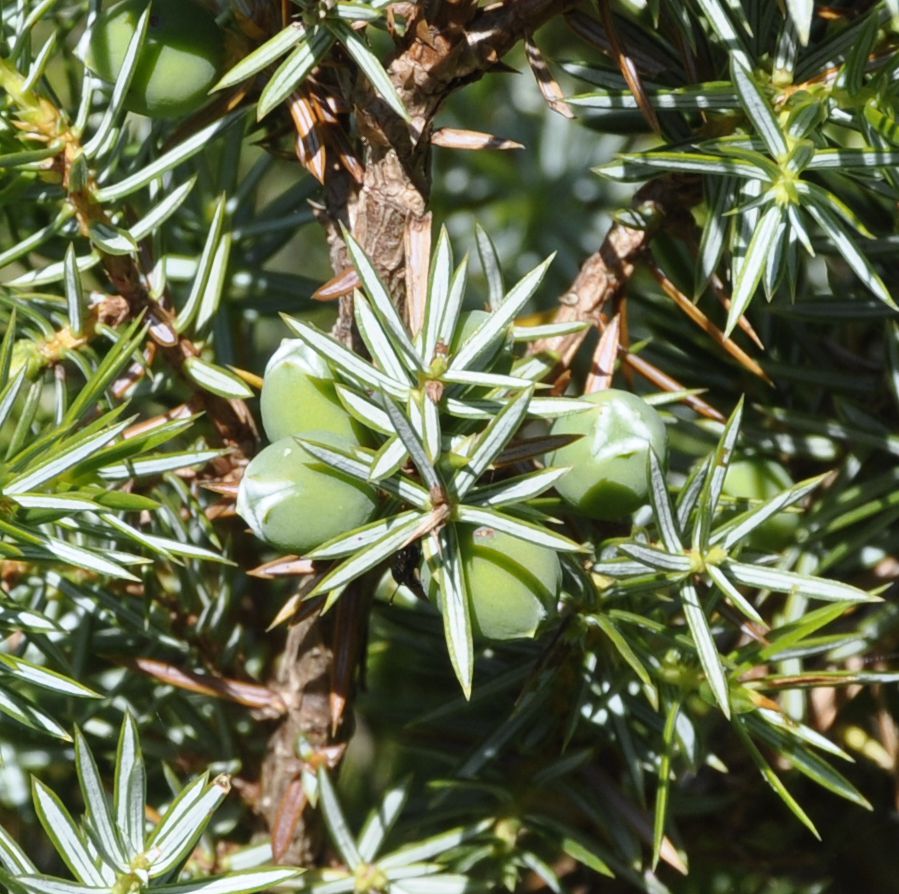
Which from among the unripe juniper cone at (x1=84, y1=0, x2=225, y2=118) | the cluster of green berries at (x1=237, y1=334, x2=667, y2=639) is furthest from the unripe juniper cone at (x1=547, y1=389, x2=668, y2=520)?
the unripe juniper cone at (x1=84, y1=0, x2=225, y2=118)

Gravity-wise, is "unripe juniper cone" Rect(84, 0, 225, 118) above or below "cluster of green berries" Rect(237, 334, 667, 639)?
above

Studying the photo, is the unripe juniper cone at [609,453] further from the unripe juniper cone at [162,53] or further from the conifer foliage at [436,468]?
the unripe juniper cone at [162,53]

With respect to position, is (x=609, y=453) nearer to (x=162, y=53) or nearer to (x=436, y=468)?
(x=436, y=468)

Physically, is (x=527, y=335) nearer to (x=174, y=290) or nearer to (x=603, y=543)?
(x=603, y=543)

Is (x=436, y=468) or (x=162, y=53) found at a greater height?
(x=162, y=53)

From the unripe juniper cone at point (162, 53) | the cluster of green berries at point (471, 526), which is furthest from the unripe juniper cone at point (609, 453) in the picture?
the unripe juniper cone at point (162, 53)

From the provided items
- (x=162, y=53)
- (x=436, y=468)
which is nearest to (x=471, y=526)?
(x=436, y=468)

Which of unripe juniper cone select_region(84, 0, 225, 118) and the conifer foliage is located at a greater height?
unripe juniper cone select_region(84, 0, 225, 118)

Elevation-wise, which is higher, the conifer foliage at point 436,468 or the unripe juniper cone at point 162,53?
the unripe juniper cone at point 162,53

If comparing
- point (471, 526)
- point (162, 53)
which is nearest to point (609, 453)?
point (471, 526)

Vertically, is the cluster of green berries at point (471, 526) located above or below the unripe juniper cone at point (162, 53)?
below

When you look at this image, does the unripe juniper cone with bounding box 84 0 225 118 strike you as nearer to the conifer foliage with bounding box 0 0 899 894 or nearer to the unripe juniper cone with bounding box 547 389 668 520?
the conifer foliage with bounding box 0 0 899 894

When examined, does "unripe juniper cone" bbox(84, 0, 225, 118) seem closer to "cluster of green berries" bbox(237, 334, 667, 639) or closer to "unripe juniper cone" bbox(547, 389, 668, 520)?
"cluster of green berries" bbox(237, 334, 667, 639)
